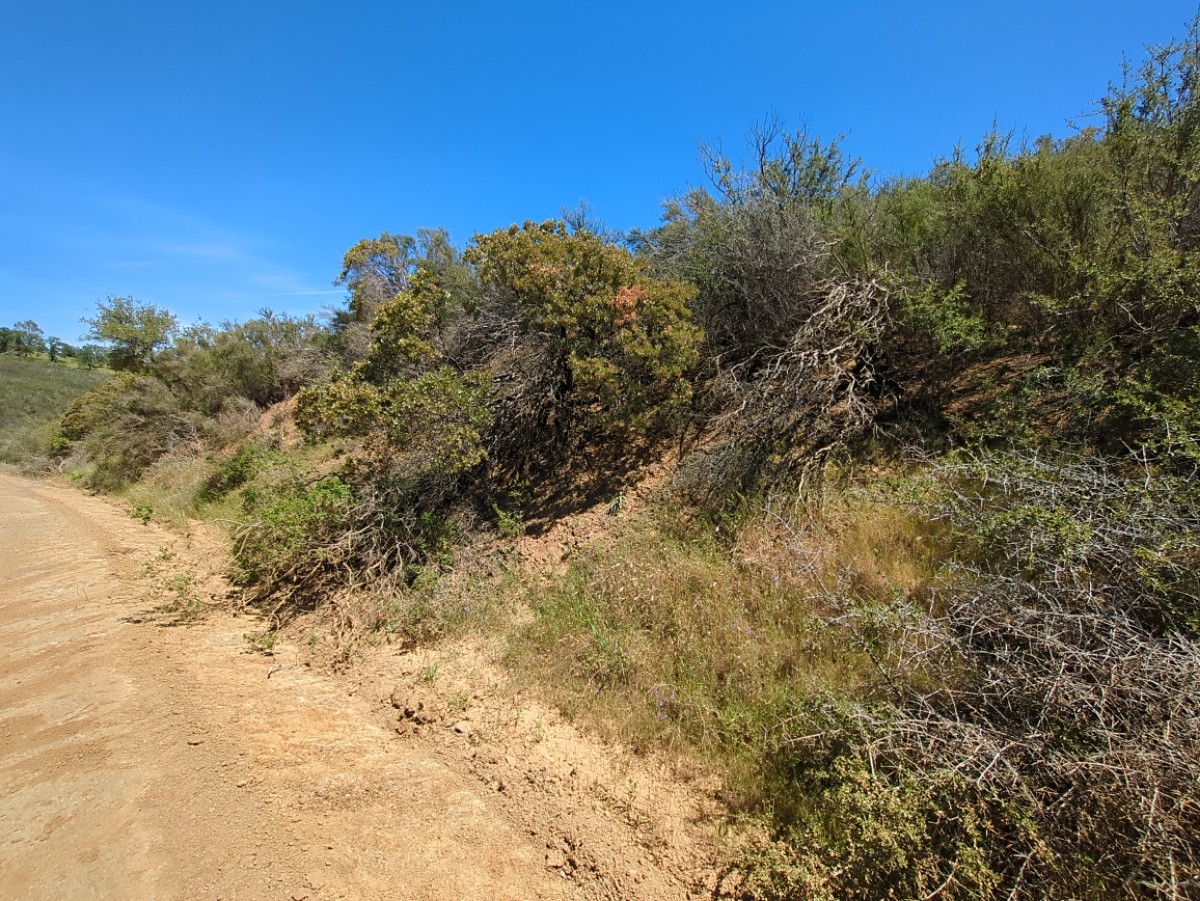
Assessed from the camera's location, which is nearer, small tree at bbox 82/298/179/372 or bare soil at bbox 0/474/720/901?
bare soil at bbox 0/474/720/901

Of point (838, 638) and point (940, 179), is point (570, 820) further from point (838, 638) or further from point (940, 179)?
point (940, 179)

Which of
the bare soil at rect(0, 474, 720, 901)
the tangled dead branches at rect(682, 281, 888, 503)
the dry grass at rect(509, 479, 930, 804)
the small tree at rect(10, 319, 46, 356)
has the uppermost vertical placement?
the small tree at rect(10, 319, 46, 356)

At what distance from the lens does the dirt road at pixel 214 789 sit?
8.59 feet

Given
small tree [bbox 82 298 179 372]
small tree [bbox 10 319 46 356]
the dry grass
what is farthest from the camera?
small tree [bbox 10 319 46 356]

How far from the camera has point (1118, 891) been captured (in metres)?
2.02

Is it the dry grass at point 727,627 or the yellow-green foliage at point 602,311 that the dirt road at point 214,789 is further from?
the yellow-green foliage at point 602,311

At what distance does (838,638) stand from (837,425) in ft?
10.2

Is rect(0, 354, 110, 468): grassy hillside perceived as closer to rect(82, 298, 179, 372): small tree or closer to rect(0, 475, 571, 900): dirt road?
rect(82, 298, 179, 372): small tree

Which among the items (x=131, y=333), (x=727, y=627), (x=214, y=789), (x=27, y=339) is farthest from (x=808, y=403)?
(x=27, y=339)

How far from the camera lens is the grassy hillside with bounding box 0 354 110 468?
84.4 ft

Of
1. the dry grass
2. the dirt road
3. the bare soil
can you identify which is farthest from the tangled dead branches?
the dirt road

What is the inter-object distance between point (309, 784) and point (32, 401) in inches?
2187

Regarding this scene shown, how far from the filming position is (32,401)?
39.3m

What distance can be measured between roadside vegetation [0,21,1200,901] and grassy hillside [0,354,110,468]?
26.6 metres
